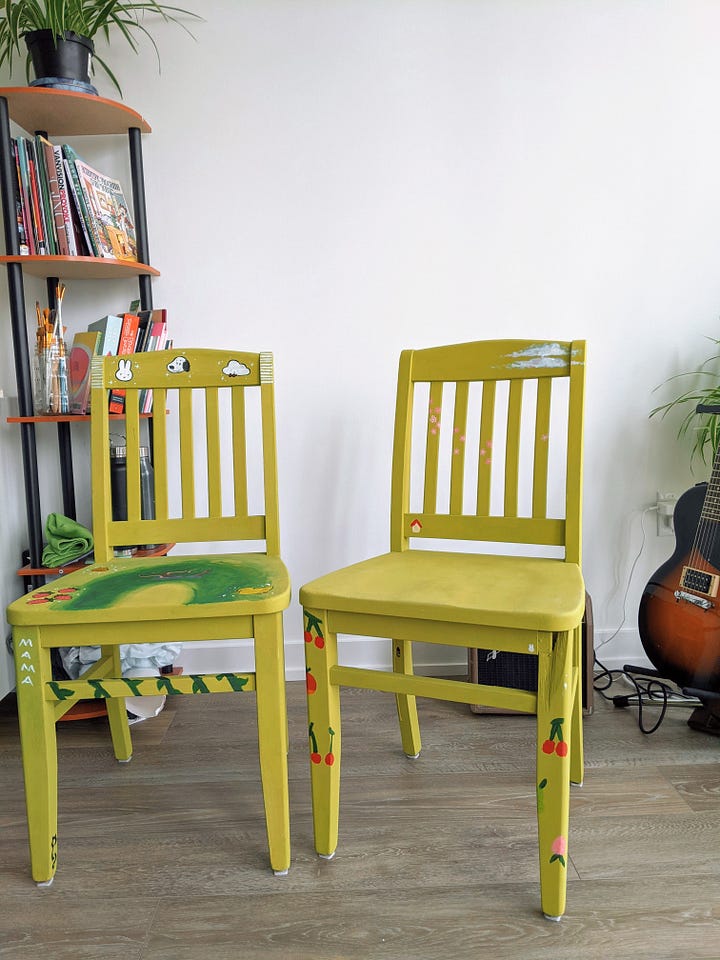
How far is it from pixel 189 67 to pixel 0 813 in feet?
6.36

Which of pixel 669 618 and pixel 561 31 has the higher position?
pixel 561 31

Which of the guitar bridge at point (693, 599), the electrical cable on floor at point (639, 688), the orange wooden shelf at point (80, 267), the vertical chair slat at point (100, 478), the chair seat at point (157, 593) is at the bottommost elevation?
the electrical cable on floor at point (639, 688)

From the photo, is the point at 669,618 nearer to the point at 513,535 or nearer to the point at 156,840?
the point at 513,535

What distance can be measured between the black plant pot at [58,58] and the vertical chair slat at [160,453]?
817mm

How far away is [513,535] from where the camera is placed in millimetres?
1561

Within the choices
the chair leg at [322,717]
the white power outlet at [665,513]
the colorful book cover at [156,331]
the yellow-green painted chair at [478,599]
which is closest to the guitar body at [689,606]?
the white power outlet at [665,513]

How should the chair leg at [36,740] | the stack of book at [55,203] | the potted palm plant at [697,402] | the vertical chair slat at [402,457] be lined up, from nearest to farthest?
the chair leg at [36,740] < the vertical chair slat at [402,457] < the stack of book at [55,203] < the potted palm plant at [697,402]

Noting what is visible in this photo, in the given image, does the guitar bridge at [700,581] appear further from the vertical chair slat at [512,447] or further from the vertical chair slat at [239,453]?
the vertical chair slat at [239,453]

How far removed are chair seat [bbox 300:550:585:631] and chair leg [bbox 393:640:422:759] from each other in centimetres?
23

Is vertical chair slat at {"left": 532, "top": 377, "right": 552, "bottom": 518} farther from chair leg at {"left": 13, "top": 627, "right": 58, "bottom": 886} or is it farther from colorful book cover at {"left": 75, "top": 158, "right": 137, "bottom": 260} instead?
colorful book cover at {"left": 75, "top": 158, "right": 137, "bottom": 260}

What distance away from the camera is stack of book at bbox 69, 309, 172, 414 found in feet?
6.06

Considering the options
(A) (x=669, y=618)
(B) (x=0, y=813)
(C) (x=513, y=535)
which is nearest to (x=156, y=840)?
(B) (x=0, y=813)

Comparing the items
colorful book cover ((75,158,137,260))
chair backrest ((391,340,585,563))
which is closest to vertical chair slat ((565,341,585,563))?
chair backrest ((391,340,585,563))

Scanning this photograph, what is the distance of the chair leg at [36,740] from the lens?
48.2 inches
